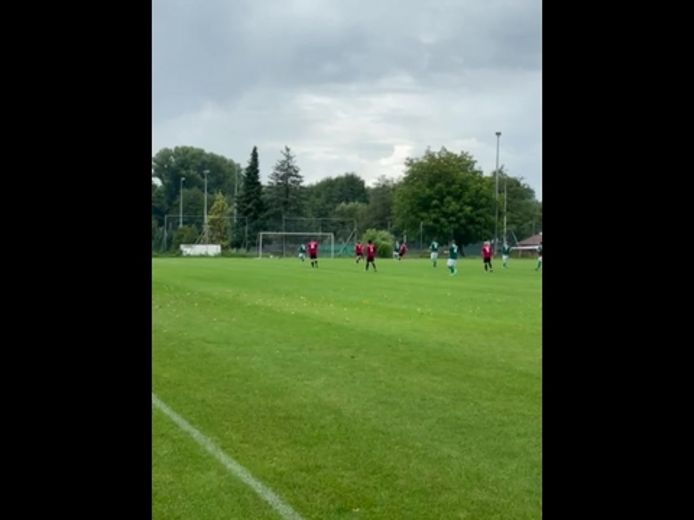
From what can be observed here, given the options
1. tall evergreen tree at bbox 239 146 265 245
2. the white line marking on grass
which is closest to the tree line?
tall evergreen tree at bbox 239 146 265 245

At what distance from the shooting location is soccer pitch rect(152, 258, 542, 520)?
4.03m

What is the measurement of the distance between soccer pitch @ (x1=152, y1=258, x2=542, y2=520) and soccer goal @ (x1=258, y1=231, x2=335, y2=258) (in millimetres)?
35424

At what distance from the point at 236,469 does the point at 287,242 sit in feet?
146

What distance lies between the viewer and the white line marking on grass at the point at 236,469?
3.85 m

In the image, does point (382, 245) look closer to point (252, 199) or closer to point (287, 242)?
point (287, 242)

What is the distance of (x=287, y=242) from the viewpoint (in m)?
48.9

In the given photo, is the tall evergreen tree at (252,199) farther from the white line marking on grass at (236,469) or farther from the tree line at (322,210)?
the white line marking on grass at (236,469)

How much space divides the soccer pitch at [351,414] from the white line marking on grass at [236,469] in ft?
0.09

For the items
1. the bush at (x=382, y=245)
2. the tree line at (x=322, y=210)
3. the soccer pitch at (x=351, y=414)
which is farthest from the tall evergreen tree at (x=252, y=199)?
the soccer pitch at (x=351, y=414)

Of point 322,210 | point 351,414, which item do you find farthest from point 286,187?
point 351,414

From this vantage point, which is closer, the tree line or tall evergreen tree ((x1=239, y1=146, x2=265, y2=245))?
the tree line

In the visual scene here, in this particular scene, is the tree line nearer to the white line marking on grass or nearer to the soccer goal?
the soccer goal

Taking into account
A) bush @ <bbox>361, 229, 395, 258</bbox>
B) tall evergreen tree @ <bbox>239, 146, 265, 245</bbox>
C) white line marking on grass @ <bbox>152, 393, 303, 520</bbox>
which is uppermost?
tall evergreen tree @ <bbox>239, 146, 265, 245</bbox>
